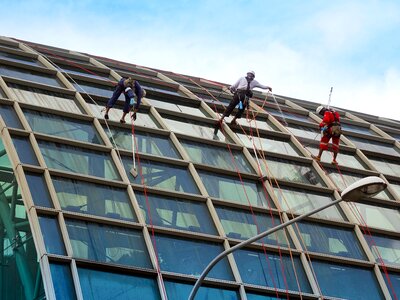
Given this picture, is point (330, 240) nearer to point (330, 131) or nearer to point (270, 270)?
point (270, 270)

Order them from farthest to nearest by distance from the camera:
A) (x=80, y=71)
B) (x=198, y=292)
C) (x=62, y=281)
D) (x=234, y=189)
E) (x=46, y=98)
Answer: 1. (x=80, y=71)
2. (x=46, y=98)
3. (x=234, y=189)
4. (x=198, y=292)
5. (x=62, y=281)

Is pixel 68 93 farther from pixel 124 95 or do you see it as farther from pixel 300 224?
pixel 300 224

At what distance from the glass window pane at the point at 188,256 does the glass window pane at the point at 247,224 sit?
121cm

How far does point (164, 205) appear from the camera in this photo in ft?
95.4

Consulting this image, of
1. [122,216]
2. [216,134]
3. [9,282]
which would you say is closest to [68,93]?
[216,134]

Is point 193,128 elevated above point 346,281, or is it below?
above

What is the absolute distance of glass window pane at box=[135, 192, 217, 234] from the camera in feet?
93.5

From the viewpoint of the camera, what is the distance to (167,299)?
2588 centimetres

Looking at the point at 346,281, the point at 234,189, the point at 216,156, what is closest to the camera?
the point at 346,281

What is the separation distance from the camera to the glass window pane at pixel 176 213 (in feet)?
93.5

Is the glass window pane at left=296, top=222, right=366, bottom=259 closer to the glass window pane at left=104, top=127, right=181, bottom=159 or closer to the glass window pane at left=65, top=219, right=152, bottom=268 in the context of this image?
the glass window pane at left=104, top=127, right=181, bottom=159

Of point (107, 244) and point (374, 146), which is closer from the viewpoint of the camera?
point (107, 244)

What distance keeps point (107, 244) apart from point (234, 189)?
6.16m

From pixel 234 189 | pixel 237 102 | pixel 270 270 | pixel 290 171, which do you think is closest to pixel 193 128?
pixel 237 102
